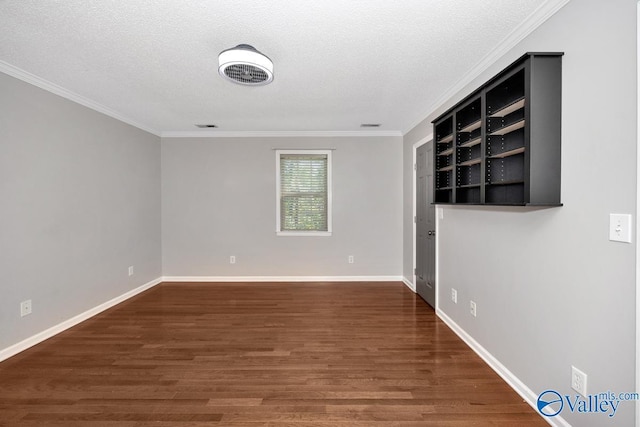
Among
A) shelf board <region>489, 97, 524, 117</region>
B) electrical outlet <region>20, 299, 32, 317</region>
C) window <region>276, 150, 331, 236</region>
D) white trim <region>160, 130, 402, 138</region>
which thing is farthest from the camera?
window <region>276, 150, 331, 236</region>

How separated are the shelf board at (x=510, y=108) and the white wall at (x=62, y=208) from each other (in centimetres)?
390

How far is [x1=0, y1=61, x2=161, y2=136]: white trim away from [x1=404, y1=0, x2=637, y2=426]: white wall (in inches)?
160

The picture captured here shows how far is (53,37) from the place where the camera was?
2.01 m

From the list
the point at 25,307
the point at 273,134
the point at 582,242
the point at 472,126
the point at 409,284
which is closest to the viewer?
the point at 582,242

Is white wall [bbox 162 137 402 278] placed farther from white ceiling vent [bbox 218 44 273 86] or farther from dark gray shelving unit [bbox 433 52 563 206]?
white ceiling vent [bbox 218 44 273 86]

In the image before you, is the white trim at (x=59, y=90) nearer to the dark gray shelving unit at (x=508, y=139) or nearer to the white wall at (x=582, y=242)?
the dark gray shelving unit at (x=508, y=139)

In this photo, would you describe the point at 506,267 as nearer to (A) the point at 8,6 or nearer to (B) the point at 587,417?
(B) the point at 587,417

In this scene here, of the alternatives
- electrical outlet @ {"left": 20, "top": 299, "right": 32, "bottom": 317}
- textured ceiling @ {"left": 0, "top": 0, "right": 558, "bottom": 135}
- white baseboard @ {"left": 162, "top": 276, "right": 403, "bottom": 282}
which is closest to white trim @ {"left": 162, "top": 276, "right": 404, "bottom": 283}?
white baseboard @ {"left": 162, "top": 276, "right": 403, "bottom": 282}

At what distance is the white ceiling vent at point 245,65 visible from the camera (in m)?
1.94

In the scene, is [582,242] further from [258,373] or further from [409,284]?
[409,284]

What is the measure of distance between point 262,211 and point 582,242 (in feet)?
13.2

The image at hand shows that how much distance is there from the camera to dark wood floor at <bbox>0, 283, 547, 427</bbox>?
1.75 metres

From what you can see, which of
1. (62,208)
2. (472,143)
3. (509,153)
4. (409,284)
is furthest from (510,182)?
(62,208)

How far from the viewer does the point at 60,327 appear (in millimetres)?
2895
